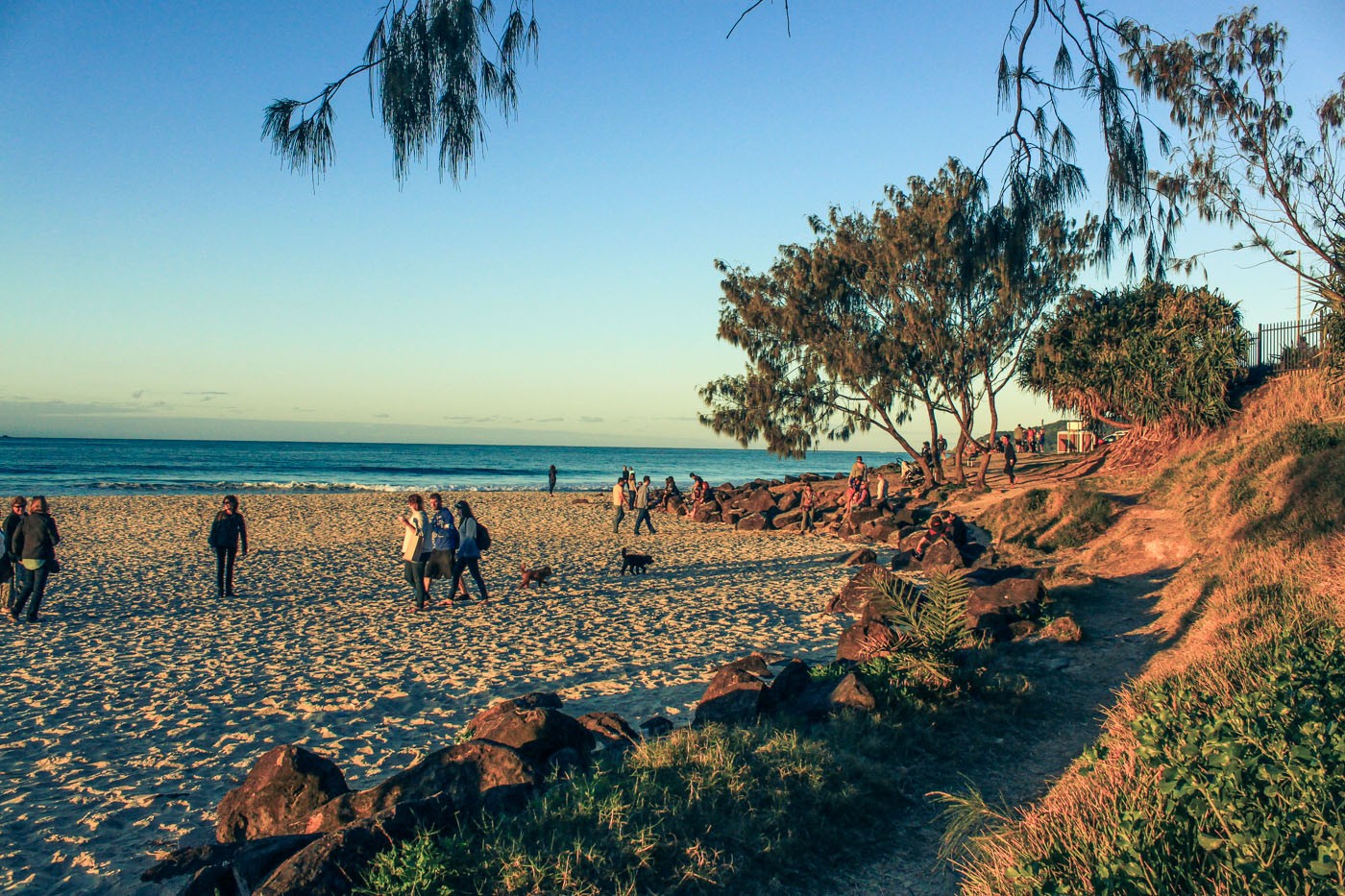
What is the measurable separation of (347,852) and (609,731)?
8.65 ft

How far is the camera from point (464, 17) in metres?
4.84

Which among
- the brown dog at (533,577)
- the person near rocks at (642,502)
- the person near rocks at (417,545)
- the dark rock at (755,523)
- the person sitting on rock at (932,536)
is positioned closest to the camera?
the person near rocks at (417,545)

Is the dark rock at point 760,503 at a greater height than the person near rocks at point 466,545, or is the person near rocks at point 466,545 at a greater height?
the person near rocks at point 466,545

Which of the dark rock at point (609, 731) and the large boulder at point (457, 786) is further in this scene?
the dark rock at point (609, 731)

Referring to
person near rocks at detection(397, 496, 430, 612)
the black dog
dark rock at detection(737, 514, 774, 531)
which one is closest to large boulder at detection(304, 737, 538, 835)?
person near rocks at detection(397, 496, 430, 612)

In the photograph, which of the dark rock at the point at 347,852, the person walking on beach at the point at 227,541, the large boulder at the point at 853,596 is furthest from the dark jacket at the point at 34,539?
the large boulder at the point at 853,596

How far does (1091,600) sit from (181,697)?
36.1 ft

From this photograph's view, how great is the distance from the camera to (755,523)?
86.4ft

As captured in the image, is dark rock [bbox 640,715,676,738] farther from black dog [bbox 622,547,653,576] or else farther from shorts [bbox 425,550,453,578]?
black dog [bbox 622,547,653,576]

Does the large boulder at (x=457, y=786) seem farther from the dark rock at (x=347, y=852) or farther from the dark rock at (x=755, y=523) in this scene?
the dark rock at (x=755, y=523)

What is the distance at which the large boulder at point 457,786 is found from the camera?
191 inches

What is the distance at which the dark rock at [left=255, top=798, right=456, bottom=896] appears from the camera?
12.7 feet

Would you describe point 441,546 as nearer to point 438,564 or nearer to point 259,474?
point 438,564

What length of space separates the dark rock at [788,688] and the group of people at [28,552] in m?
10.4
